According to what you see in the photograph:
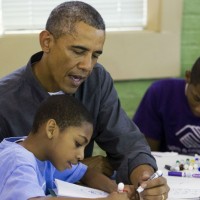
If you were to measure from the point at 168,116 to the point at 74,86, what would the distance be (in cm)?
93

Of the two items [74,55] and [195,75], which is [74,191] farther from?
[195,75]

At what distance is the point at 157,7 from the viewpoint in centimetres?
286

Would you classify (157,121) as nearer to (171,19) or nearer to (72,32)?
(171,19)

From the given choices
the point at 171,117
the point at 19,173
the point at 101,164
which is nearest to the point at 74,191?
the point at 19,173

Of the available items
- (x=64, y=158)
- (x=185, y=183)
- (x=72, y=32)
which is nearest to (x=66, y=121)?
(x=64, y=158)

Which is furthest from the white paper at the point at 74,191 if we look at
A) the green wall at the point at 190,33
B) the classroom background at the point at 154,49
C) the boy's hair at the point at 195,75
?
the green wall at the point at 190,33

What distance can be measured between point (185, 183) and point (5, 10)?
1.44 m

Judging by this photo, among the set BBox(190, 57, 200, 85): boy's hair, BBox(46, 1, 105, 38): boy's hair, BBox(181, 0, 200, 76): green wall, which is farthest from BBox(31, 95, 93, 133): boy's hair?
BBox(181, 0, 200, 76): green wall

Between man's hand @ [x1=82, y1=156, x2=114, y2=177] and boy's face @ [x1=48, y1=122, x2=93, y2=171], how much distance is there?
369mm

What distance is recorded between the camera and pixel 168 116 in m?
2.63

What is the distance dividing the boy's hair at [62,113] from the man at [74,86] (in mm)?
257

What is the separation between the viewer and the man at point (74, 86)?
179 cm

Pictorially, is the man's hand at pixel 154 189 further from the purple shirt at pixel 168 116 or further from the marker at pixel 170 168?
the purple shirt at pixel 168 116

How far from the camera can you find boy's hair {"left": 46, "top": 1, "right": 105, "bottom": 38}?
70.6 inches
